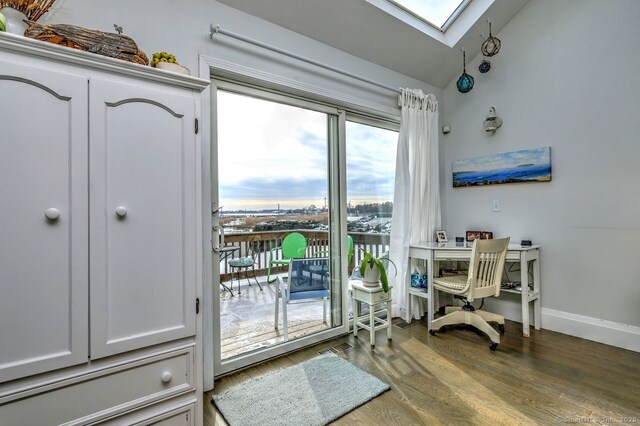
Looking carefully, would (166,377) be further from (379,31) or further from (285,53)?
(379,31)

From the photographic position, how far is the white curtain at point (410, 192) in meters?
3.01

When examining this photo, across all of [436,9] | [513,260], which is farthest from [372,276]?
[436,9]

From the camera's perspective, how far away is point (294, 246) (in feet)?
8.41

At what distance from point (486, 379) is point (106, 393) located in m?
2.09

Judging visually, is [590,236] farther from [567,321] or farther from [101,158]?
[101,158]

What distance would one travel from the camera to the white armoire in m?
1.02

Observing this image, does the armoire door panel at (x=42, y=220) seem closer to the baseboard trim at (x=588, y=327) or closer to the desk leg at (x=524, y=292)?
the desk leg at (x=524, y=292)

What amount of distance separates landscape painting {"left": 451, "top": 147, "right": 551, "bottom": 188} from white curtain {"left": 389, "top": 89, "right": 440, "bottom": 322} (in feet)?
1.54

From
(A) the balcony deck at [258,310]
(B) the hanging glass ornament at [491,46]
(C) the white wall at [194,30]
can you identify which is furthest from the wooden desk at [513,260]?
(B) the hanging glass ornament at [491,46]

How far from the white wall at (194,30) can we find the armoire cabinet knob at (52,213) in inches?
43.9

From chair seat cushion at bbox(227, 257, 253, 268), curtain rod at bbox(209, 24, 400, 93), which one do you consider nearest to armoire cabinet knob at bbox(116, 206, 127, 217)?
chair seat cushion at bbox(227, 257, 253, 268)

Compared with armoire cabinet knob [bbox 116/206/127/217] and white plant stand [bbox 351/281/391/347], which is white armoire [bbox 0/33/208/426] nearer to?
armoire cabinet knob [bbox 116/206/127/217]

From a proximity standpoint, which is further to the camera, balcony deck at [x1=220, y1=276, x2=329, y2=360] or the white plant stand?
the white plant stand

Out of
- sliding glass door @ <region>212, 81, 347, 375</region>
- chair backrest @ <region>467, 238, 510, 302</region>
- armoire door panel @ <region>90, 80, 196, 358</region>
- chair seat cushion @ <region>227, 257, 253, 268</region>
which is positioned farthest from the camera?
chair backrest @ <region>467, 238, 510, 302</region>
